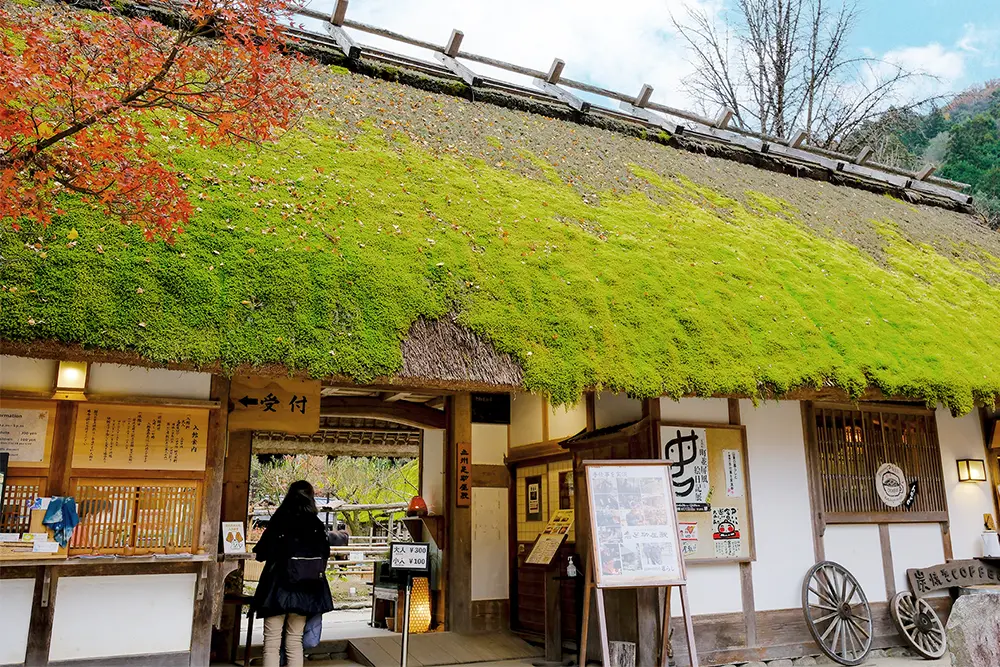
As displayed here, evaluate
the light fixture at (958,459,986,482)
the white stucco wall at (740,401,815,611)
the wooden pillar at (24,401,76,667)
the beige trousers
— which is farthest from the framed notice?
the light fixture at (958,459,986,482)

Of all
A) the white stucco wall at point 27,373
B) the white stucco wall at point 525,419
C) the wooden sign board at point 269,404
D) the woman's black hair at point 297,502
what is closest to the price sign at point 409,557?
the woman's black hair at point 297,502

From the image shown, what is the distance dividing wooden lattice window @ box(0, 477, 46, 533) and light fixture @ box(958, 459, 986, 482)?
24.9ft

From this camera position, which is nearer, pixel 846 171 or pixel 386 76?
pixel 386 76

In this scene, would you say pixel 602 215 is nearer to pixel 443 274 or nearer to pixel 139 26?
pixel 443 274

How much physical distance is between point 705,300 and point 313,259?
3080mm

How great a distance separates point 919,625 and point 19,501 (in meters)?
6.87

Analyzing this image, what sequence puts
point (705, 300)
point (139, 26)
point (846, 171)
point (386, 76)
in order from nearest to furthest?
point (139, 26) → point (705, 300) → point (386, 76) → point (846, 171)

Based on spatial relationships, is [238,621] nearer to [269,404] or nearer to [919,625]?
[269,404]

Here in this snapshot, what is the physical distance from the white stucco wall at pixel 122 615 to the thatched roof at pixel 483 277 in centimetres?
150

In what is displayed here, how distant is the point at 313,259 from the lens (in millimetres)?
4617

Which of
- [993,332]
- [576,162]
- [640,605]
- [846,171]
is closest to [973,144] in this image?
[846,171]

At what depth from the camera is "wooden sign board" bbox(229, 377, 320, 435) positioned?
555 centimetres

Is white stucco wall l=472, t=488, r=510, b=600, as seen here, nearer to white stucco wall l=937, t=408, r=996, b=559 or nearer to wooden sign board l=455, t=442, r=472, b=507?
wooden sign board l=455, t=442, r=472, b=507

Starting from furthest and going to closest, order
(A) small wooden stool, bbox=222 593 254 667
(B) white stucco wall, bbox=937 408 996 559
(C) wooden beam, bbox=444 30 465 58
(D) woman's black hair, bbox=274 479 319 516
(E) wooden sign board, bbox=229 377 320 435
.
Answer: (C) wooden beam, bbox=444 30 465 58 → (B) white stucco wall, bbox=937 408 996 559 → (A) small wooden stool, bbox=222 593 254 667 → (E) wooden sign board, bbox=229 377 320 435 → (D) woman's black hair, bbox=274 479 319 516
